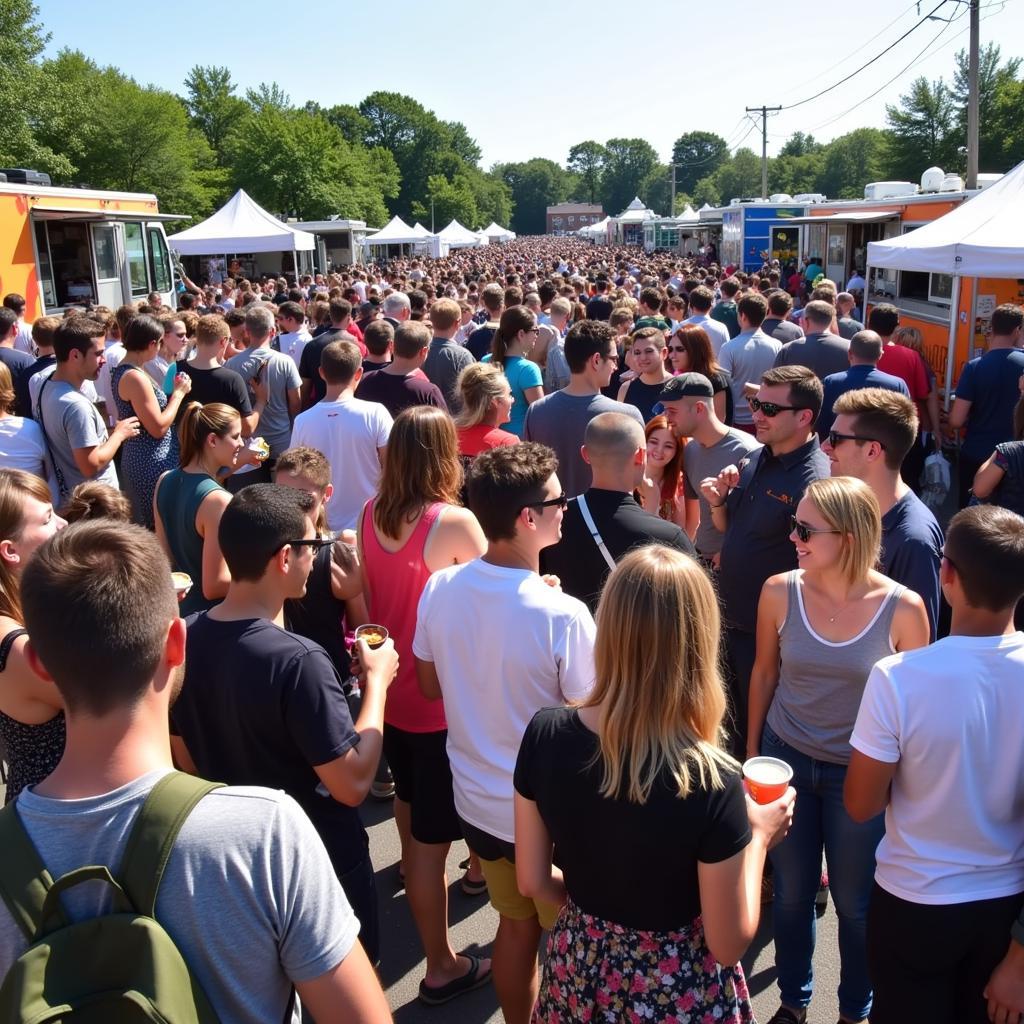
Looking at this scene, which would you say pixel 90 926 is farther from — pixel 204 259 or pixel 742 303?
pixel 204 259

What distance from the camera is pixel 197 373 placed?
6250 mm

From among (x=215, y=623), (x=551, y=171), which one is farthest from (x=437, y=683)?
(x=551, y=171)

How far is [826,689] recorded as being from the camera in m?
2.81

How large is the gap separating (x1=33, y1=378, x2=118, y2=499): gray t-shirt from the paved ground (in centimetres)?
277

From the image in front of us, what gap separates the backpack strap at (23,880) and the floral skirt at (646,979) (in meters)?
1.18

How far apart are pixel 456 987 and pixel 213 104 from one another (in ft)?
290

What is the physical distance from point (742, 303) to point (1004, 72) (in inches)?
2625

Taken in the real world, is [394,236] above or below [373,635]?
above

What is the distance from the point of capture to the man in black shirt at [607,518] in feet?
10.9

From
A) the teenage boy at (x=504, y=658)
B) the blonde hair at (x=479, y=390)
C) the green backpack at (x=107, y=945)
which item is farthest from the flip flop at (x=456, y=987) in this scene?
the blonde hair at (x=479, y=390)

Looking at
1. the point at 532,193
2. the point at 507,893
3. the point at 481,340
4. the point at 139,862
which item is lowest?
the point at 507,893

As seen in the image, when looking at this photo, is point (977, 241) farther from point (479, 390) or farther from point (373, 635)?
point (373, 635)


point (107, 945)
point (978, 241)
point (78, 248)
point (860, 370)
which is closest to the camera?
point (107, 945)

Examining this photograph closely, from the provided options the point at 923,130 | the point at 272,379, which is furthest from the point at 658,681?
the point at 923,130
